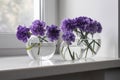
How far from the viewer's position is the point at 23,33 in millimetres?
923

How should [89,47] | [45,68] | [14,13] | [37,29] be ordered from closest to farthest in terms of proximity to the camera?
1. [45,68]
2. [37,29]
3. [89,47]
4. [14,13]

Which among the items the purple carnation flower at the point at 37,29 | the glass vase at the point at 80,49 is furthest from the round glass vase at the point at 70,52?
the purple carnation flower at the point at 37,29

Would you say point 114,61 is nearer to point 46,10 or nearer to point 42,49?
point 42,49

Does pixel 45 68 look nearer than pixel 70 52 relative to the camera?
Yes

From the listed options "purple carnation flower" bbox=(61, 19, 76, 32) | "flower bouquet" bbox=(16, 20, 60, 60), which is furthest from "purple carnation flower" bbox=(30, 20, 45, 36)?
"purple carnation flower" bbox=(61, 19, 76, 32)

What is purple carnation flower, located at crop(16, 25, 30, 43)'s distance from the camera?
0.92 m

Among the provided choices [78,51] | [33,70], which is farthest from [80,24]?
[33,70]

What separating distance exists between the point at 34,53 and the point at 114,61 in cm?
35

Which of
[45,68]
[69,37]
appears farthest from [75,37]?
[45,68]

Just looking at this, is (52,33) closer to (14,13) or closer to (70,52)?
(70,52)

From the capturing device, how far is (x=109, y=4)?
1.05 meters

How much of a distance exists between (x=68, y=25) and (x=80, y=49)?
0.12 m

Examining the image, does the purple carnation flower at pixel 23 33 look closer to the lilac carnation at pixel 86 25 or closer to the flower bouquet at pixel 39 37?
the flower bouquet at pixel 39 37

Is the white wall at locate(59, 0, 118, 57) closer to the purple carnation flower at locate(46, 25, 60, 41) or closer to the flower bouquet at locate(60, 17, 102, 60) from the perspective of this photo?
the flower bouquet at locate(60, 17, 102, 60)
